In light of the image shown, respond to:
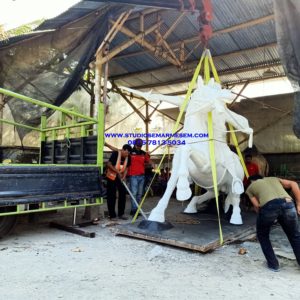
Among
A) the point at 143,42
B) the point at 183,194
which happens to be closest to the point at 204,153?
the point at 183,194

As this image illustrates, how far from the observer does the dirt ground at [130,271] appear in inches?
107

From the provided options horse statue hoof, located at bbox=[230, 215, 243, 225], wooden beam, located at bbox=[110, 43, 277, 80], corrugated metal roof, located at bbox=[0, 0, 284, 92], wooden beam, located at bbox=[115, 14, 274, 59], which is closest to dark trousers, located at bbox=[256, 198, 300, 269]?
horse statue hoof, located at bbox=[230, 215, 243, 225]

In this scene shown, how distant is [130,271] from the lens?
128 inches

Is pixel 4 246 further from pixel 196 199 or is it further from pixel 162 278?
pixel 196 199

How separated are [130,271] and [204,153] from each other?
230cm

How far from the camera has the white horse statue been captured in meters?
4.68

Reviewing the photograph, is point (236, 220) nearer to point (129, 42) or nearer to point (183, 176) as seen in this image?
point (183, 176)

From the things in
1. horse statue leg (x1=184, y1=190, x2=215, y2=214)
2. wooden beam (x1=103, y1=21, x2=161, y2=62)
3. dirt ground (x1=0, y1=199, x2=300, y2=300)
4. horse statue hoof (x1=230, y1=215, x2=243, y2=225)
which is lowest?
dirt ground (x1=0, y1=199, x2=300, y2=300)

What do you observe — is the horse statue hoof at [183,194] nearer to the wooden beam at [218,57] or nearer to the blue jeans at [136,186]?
the blue jeans at [136,186]

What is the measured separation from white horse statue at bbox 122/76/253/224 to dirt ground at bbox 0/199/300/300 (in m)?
0.93

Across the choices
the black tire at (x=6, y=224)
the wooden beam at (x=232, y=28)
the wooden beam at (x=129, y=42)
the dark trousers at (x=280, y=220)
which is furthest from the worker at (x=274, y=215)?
the wooden beam at (x=232, y=28)

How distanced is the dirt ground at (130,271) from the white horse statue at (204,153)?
3.04 ft

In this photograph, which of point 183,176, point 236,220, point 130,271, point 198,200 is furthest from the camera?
point 198,200

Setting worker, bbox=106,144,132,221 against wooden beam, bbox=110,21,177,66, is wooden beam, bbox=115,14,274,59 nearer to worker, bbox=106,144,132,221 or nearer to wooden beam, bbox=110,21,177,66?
wooden beam, bbox=110,21,177,66
